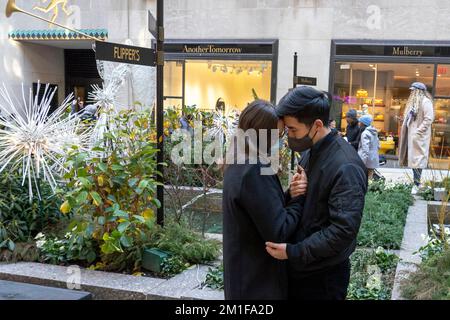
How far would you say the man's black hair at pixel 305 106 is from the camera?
2389 millimetres

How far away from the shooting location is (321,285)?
8.13 ft

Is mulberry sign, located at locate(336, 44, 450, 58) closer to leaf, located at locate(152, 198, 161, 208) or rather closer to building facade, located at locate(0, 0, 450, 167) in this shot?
building facade, located at locate(0, 0, 450, 167)

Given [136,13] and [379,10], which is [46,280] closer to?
[379,10]

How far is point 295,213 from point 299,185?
6.2 inches

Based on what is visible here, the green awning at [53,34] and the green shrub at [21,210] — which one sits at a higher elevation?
the green awning at [53,34]

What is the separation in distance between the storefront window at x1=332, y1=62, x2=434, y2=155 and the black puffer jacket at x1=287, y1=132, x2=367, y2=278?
1182 cm

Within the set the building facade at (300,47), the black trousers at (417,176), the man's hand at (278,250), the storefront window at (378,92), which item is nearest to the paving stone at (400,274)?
the man's hand at (278,250)

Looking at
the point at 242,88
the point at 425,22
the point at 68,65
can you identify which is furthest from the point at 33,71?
the point at 425,22

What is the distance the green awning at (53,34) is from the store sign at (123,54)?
40.4ft

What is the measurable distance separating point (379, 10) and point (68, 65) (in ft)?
42.7

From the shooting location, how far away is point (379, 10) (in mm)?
13602

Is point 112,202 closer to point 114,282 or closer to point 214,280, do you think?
point 114,282

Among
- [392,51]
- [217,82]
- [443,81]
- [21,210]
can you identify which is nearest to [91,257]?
[21,210]

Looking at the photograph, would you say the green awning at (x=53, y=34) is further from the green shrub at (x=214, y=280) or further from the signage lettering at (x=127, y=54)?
the green shrub at (x=214, y=280)
